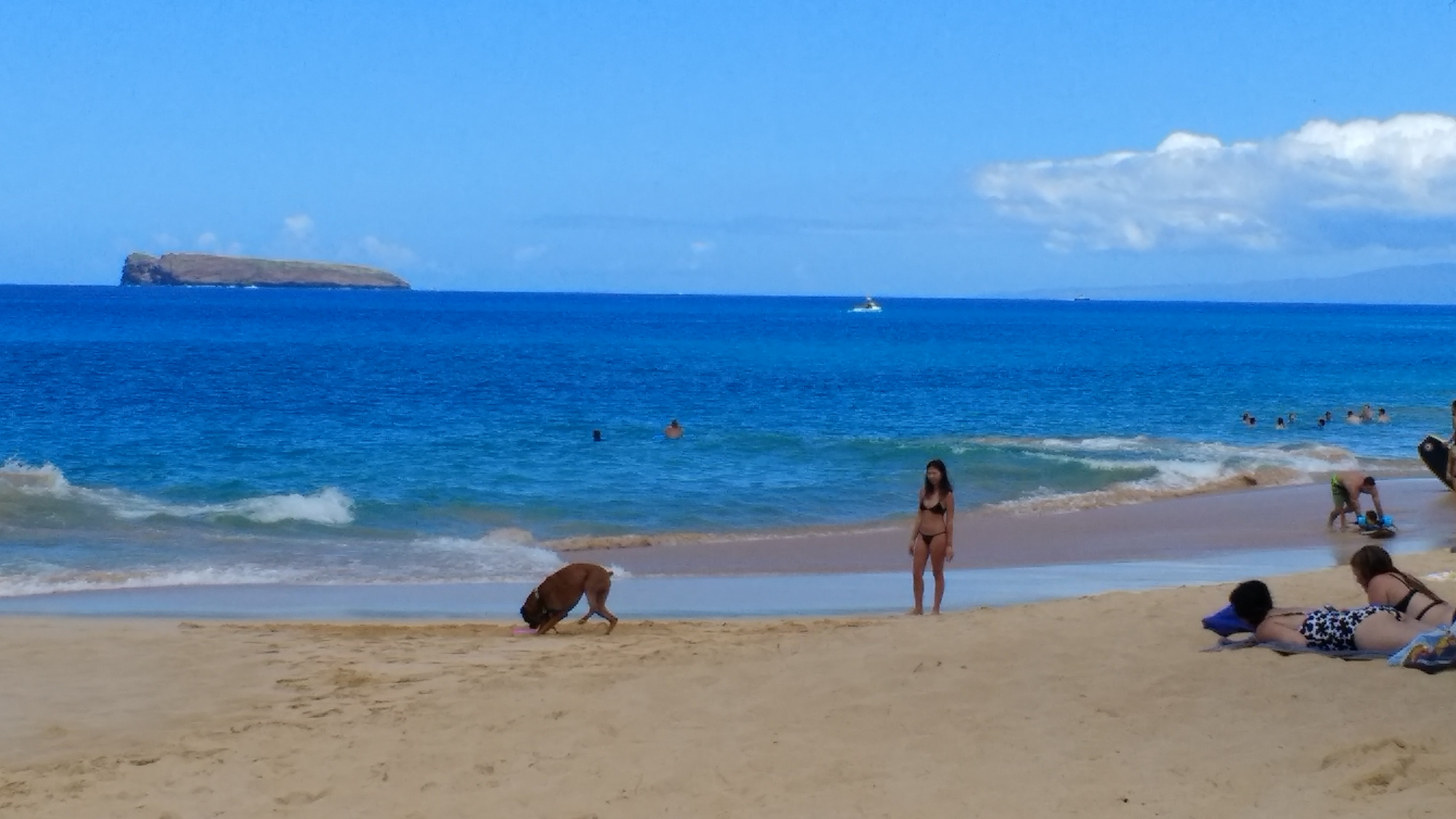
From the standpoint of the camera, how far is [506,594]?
13.8 m

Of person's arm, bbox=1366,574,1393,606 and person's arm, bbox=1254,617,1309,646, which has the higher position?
person's arm, bbox=1366,574,1393,606

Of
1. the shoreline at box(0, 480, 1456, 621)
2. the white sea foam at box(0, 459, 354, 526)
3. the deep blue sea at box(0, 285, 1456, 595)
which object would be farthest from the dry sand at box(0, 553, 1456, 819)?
the white sea foam at box(0, 459, 354, 526)

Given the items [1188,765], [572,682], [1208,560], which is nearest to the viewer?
[1188,765]

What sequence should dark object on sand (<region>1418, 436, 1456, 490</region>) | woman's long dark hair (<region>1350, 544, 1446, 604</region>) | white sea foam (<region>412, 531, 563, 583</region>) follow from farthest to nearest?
white sea foam (<region>412, 531, 563, 583</region>) → dark object on sand (<region>1418, 436, 1456, 490</region>) → woman's long dark hair (<region>1350, 544, 1446, 604</region>)

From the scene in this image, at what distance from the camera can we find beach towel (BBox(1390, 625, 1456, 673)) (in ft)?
23.9

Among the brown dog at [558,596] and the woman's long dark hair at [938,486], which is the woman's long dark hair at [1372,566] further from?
the brown dog at [558,596]

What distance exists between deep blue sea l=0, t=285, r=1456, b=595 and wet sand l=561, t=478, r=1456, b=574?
122cm

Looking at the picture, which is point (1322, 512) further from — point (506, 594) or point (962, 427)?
point (962, 427)

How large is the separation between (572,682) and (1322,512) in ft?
47.4

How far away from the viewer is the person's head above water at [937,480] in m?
11.9

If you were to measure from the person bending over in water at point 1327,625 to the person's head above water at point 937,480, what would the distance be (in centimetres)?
357

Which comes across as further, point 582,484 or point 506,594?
point 582,484

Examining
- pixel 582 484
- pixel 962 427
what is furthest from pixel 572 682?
pixel 962 427

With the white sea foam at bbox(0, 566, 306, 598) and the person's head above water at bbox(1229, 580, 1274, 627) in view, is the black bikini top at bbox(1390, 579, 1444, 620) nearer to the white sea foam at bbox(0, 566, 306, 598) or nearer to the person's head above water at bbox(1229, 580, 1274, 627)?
the person's head above water at bbox(1229, 580, 1274, 627)
